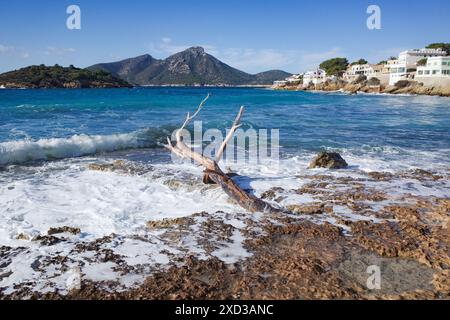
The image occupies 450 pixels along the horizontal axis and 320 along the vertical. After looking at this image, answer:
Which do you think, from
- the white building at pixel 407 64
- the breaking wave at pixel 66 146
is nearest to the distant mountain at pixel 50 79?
the white building at pixel 407 64

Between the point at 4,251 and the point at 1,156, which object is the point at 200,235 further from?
the point at 1,156

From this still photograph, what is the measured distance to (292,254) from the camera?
16.7ft

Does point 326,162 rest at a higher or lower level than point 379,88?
lower

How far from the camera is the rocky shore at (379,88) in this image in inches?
2997

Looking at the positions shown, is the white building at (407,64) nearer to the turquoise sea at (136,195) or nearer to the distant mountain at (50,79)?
the turquoise sea at (136,195)

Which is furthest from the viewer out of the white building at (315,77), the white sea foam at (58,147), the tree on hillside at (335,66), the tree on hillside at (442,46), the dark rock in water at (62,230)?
the tree on hillside at (335,66)

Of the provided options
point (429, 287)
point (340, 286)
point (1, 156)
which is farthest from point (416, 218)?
point (1, 156)

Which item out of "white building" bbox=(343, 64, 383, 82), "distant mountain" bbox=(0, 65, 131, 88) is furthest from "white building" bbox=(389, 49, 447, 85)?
"distant mountain" bbox=(0, 65, 131, 88)

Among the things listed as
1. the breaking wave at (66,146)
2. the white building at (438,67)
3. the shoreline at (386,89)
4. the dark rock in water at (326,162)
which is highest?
the white building at (438,67)

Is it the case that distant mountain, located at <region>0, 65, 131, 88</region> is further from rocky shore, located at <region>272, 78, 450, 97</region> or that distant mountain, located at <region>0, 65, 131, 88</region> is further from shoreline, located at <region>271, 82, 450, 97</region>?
shoreline, located at <region>271, 82, 450, 97</region>

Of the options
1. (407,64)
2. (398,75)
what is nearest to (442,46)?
(407,64)

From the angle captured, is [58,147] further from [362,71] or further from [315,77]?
[315,77]

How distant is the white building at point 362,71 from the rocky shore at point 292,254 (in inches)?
4599

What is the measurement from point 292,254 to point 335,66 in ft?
478
